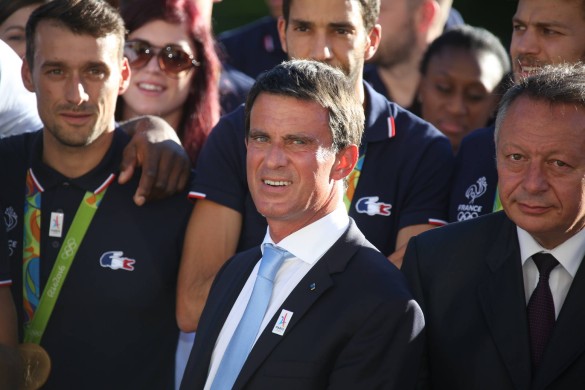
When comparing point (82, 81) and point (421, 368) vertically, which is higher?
point (82, 81)

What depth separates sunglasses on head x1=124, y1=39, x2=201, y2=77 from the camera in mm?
5793

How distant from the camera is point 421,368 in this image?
3691 millimetres

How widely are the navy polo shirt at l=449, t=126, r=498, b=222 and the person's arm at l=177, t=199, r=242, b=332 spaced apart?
3.09 feet

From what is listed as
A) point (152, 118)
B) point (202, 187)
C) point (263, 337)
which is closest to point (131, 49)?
point (152, 118)

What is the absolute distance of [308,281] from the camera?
3660 mm

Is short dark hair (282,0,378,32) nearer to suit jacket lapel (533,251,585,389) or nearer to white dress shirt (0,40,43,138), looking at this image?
white dress shirt (0,40,43,138)

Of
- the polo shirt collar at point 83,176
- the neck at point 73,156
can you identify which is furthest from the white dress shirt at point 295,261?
the neck at point 73,156

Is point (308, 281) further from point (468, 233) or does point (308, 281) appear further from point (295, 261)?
point (468, 233)

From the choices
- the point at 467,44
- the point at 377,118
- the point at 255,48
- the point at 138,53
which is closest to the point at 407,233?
the point at 377,118

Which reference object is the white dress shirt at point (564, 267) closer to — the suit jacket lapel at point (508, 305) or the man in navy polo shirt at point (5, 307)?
the suit jacket lapel at point (508, 305)

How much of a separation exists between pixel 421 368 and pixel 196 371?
0.79 meters

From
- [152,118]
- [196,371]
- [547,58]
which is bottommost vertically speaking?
[196,371]

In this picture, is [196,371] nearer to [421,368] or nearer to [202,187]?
[421,368]

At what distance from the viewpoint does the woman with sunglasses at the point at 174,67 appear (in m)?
5.81
